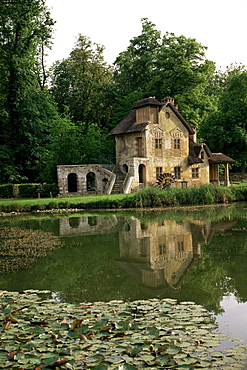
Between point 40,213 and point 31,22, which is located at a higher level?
point 31,22

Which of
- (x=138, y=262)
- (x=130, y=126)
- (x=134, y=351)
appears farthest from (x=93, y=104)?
(x=134, y=351)

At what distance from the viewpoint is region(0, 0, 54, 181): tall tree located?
3562cm

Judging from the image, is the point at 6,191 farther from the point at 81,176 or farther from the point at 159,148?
the point at 159,148

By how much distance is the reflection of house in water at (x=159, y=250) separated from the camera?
851cm

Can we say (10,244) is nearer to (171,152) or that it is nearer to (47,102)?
(171,152)

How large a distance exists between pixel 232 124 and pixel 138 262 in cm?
3344

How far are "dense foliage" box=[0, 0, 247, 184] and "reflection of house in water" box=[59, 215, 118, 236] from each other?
48.9 ft

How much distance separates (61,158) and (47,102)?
832 centimetres

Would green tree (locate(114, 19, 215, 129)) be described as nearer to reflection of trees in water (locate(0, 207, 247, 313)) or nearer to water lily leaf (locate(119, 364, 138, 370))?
reflection of trees in water (locate(0, 207, 247, 313))

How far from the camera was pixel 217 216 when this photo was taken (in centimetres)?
1877

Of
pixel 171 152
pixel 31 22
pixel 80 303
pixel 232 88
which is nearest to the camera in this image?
pixel 80 303

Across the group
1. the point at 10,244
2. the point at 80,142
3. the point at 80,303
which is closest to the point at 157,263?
the point at 80,303

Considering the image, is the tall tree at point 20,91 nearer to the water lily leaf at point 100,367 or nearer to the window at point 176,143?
the window at point 176,143

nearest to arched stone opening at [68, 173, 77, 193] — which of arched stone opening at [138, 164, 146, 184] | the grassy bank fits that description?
arched stone opening at [138, 164, 146, 184]
